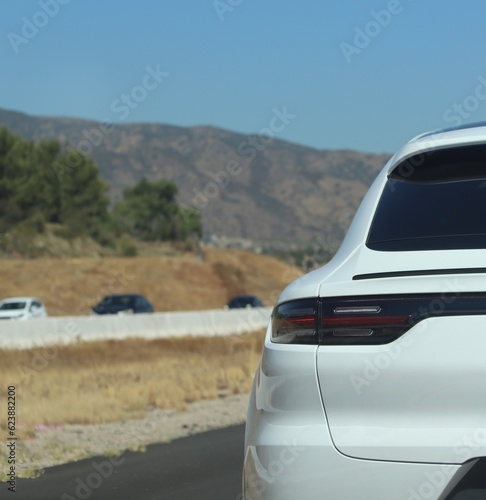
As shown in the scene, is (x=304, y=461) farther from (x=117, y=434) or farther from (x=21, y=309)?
(x=21, y=309)

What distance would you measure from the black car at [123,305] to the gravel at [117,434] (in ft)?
102

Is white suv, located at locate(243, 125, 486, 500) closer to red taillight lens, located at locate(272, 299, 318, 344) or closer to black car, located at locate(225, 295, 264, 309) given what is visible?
red taillight lens, located at locate(272, 299, 318, 344)

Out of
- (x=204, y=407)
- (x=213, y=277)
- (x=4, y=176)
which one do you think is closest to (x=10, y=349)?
(x=204, y=407)

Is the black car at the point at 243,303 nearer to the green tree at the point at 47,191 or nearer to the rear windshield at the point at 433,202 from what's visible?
the green tree at the point at 47,191

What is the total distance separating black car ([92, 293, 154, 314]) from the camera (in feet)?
157

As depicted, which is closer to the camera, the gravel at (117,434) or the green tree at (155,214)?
the gravel at (117,434)

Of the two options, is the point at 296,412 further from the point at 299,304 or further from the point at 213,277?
the point at 213,277

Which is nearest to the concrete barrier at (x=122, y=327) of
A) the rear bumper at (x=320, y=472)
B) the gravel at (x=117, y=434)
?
the gravel at (x=117, y=434)

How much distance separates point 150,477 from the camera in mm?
9031

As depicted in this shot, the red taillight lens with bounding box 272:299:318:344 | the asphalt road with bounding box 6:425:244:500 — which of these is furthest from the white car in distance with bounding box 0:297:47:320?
the red taillight lens with bounding box 272:299:318:344

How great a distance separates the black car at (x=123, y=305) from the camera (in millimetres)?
47812

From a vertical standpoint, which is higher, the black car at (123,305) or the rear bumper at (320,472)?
the rear bumper at (320,472)

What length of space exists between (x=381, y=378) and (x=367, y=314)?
226 mm

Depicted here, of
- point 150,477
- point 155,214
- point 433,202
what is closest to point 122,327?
point 150,477
